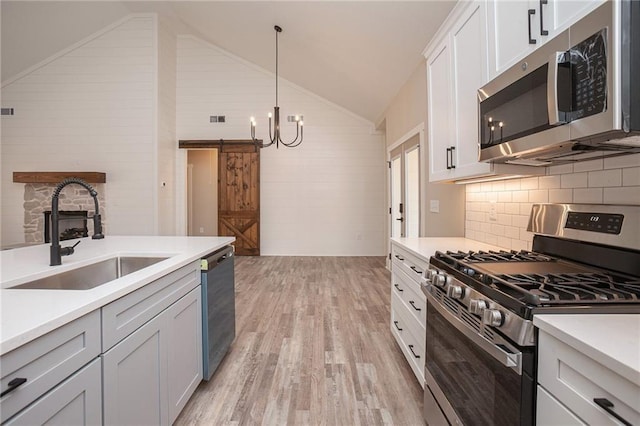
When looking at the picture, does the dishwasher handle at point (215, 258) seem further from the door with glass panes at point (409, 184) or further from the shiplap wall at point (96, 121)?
the shiplap wall at point (96, 121)

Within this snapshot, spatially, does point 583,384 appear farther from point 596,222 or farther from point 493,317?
point 596,222

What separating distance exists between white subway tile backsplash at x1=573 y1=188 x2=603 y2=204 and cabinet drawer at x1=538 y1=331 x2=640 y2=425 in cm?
89

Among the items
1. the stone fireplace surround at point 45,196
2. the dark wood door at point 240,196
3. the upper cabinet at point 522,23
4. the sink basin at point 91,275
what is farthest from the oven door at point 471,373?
the stone fireplace surround at point 45,196

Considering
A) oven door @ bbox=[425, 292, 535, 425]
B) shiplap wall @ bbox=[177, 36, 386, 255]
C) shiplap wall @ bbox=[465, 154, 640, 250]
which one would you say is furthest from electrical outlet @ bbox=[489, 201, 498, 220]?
shiplap wall @ bbox=[177, 36, 386, 255]

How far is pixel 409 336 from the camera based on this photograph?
7.38 ft

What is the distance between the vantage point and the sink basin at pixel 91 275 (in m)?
1.51

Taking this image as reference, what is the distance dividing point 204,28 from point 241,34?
3.00 ft

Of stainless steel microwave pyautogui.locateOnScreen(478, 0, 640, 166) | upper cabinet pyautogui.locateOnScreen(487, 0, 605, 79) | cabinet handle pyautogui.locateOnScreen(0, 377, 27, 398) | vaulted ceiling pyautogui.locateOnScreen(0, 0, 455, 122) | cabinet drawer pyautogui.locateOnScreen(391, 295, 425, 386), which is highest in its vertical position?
vaulted ceiling pyautogui.locateOnScreen(0, 0, 455, 122)

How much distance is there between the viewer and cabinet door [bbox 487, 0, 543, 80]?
1.36 metres

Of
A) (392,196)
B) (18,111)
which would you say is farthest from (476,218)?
(18,111)

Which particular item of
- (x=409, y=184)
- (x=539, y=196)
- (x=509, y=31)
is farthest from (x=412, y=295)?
(x=409, y=184)

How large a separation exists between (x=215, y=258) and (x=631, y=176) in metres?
2.24

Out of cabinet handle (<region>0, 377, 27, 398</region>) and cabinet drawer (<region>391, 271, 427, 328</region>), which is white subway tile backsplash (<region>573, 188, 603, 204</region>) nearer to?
cabinet drawer (<region>391, 271, 427, 328</region>)

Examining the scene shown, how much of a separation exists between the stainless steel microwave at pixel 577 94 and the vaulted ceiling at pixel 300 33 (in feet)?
5.62
